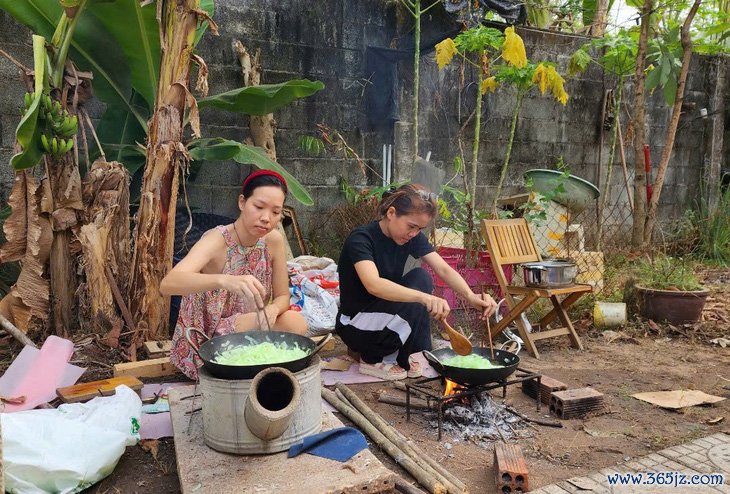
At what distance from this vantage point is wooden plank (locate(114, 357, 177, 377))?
3883 mm

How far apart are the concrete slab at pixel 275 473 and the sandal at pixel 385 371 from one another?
157 centimetres

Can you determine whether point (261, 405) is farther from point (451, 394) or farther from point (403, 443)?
point (451, 394)

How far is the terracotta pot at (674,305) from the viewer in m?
5.48

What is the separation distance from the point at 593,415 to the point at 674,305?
267cm

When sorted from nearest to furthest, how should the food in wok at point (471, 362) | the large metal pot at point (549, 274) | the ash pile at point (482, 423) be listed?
the ash pile at point (482, 423) → the food in wok at point (471, 362) → the large metal pot at point (549, 274)

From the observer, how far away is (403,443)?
289cm

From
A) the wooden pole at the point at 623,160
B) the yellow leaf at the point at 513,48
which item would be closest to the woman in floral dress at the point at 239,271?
the yellow leaf at the point at 513,48

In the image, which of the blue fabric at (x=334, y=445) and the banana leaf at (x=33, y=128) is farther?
the banana leaf at (x=33, y=128)

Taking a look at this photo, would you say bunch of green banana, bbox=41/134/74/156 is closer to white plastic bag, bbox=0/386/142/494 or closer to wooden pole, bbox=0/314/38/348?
wooden pole, bbox=0/314/38/348

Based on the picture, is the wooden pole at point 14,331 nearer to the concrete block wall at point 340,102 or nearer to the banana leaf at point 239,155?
the concrete block wall at point 340,102

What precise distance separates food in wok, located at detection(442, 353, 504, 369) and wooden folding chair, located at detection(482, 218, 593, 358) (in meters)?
1.37

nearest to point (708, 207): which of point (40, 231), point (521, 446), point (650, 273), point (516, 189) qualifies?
point (516, 189)

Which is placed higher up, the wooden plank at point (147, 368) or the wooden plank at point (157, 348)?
the wooden plank at point (157, 348)

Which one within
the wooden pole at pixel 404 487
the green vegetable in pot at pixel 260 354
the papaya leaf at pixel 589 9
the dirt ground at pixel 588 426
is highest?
the papaya leaf at pixel 589 9
